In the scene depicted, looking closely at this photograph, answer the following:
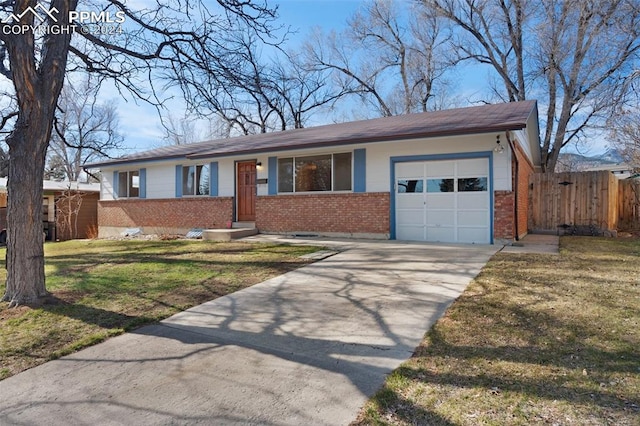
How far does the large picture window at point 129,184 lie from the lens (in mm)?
16891

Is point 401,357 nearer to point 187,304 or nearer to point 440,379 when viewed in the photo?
point 440,379

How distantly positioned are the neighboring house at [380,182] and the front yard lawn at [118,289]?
269 cm

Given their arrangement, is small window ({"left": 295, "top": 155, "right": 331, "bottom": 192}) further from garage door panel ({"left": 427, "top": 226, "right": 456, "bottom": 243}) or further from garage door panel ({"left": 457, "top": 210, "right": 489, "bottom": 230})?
garage door panel ({"left": 457, "top": 210, "right": 489, "bottom": 230})

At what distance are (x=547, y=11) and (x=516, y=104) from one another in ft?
30.3

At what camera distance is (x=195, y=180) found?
1500cm

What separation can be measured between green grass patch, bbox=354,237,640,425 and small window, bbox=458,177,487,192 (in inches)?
190

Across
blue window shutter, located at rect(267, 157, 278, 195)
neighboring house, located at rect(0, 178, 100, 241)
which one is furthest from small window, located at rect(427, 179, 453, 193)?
neighboring house, located at rect(0, 178, 100, 241)

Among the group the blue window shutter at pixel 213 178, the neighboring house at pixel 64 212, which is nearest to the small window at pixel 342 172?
the blue window shutter at pixel 213 178

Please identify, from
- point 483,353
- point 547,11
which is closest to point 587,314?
point 483,353

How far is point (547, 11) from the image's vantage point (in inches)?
704

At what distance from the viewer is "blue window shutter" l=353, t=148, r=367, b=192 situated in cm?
1132

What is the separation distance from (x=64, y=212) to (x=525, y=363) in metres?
21.6

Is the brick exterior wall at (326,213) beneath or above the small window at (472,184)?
beneath

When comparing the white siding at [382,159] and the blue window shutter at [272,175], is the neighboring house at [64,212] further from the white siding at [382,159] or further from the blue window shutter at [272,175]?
the blue window shutter at [272,175]
